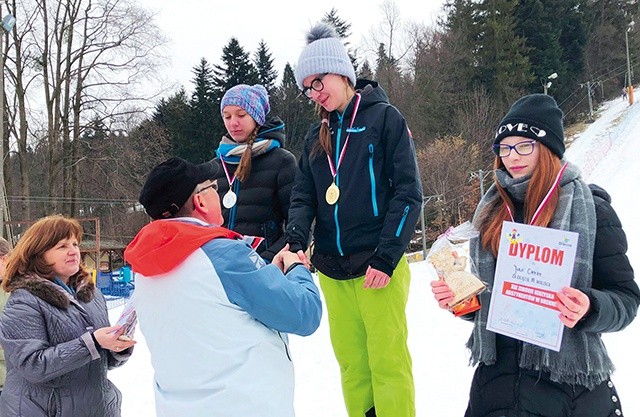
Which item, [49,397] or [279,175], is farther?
[279,175]

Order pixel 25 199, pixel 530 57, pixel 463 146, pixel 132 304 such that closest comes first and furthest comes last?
1. pixel 132 304
2. pixel 25 199
3. pixel 463 146
4. pixel 530 57

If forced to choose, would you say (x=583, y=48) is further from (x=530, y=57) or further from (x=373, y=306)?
(x=373, y=306)

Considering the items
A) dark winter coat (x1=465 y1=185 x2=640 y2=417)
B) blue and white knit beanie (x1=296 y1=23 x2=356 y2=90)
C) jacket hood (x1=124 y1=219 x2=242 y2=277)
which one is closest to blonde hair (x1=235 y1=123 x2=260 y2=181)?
blue and white knit beanie (x1=296 y1=23 x2=356 y2=90)

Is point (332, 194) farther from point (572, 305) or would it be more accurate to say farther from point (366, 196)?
point (572, 305)

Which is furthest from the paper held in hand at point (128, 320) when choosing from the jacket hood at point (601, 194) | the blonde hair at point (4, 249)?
the jacket hood at point (601, 194)

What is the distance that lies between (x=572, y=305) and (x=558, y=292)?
0.22ft

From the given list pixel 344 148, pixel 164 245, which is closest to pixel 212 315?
pixel 164 245

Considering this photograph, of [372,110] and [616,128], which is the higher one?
[616,128]

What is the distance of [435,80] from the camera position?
116 feet

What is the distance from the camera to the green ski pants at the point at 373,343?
2.75 metres

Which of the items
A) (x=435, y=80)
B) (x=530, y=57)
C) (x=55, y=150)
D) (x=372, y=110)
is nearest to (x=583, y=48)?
(x=530, y=57)

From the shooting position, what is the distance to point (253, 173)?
3.17m

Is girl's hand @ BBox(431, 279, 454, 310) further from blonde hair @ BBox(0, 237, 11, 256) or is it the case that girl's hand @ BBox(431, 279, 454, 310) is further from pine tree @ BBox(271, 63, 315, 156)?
pine tree @ BBox(271, 63, 315, 156)

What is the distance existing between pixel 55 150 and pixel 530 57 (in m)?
31.2
